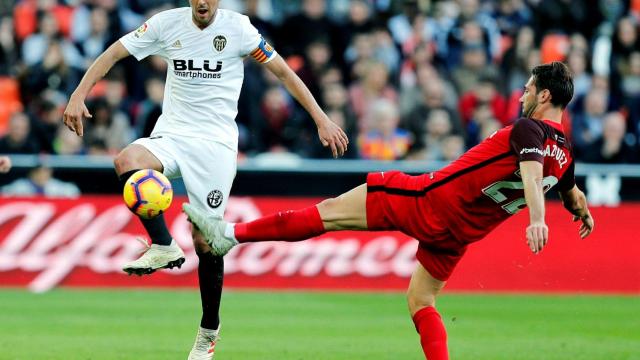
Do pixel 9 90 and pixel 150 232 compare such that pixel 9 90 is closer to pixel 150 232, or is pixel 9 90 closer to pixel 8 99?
pixel 8 99

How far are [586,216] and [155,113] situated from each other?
8.63m

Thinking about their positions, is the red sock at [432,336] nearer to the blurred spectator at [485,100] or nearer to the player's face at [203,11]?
the player's face at [203,11]

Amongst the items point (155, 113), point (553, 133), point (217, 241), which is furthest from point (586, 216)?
point (155, 113)

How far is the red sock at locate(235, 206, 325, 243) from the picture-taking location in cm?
863

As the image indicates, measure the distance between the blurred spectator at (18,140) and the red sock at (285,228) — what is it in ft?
27.0

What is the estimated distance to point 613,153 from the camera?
17078 millimetres

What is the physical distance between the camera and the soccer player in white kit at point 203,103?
30.8 ft

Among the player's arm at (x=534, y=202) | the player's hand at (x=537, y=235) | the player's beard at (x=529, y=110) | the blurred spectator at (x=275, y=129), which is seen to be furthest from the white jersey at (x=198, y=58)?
the blurred spectator at (x=275, y=129)

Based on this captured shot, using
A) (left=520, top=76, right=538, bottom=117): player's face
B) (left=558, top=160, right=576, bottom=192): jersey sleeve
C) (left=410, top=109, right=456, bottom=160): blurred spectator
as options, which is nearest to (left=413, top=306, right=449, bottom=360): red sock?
(left=558, top=160, right=576, bottom=192): jersey sleeve

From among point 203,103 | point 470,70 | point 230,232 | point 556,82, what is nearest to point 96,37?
point 470,70

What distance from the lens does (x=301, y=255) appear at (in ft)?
51.3

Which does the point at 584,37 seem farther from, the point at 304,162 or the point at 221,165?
the point at 221,165

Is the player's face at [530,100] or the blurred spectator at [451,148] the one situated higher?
the player's face at [530,100]

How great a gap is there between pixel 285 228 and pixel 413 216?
34.8 inches
